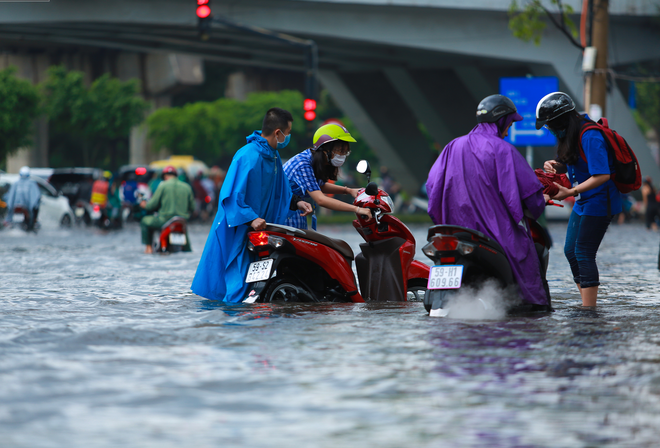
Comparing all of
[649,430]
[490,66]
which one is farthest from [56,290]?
[490,66]

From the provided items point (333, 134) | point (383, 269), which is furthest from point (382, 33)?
point (383, 269)

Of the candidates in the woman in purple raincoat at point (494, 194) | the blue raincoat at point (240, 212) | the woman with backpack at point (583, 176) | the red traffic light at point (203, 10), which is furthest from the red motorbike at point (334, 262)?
the red traffic light at point (203, 10)

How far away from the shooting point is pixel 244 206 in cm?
803

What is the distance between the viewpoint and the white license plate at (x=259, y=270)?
25.8 ft

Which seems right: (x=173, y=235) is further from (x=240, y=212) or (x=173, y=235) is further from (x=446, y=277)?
(x=446, y=277)

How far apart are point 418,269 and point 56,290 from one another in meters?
3.76

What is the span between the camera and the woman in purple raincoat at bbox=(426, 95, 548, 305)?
713 centimetres

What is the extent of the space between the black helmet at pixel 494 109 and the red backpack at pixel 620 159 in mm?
689

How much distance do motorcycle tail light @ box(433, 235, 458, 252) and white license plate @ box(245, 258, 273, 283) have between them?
1.42 metres

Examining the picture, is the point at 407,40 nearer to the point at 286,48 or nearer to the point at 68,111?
the point at 286,48

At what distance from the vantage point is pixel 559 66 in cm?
3216

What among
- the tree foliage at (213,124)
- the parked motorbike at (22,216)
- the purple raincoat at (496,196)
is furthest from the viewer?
the tree foliage at (213,124)

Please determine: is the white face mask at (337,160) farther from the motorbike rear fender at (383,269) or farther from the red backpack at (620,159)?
the red backpack at (620,159)

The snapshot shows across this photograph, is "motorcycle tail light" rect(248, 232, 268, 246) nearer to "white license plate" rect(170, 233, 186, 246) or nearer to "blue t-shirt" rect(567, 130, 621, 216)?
"blue t-shirt" rect(567, 130, 621, 216)
